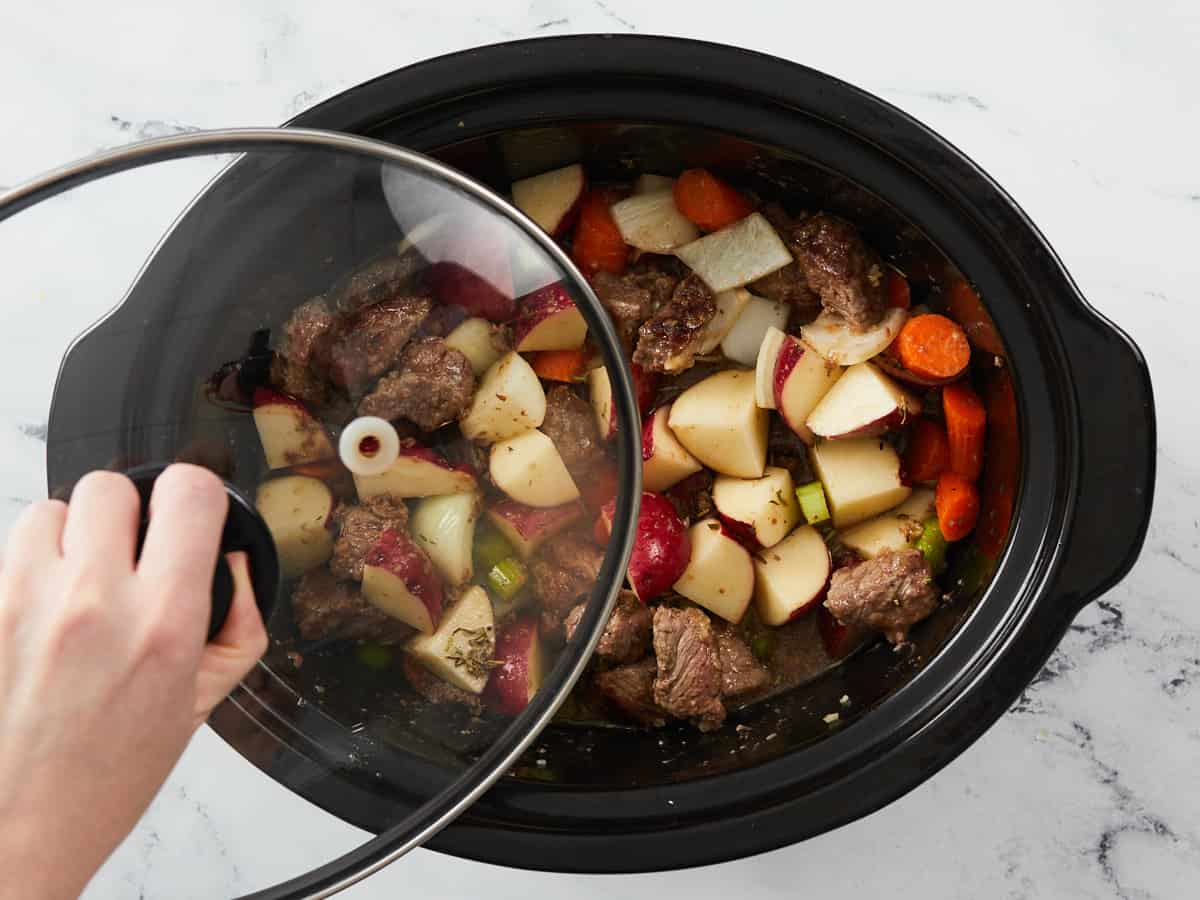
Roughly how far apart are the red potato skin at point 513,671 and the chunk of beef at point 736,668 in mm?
490

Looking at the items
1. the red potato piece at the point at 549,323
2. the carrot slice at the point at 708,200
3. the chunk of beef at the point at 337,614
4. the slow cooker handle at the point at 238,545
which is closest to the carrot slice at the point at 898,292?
the carrot slice at the point at 708,200

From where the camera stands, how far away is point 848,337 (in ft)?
5.26

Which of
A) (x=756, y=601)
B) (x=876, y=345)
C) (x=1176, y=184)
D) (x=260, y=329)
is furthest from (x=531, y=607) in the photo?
(x=1176, y=184)

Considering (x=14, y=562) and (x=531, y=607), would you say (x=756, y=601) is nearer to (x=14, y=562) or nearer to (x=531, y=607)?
(x=531, y=607)

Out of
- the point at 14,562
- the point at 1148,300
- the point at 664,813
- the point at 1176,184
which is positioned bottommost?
the point at 664,813

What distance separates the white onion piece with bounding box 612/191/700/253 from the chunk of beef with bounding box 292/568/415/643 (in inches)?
29.4

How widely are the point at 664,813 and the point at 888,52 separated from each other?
1175 mm

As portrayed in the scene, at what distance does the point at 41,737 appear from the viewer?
764mm

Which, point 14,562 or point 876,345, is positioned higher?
point 14,562

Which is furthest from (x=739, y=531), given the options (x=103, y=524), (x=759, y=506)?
(x=103, y=524)

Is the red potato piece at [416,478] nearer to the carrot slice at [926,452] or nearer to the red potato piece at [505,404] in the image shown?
the red potato piece at [505,404]

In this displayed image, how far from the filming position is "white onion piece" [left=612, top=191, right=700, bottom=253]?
63.1 inches

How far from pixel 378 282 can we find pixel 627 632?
2.22ft

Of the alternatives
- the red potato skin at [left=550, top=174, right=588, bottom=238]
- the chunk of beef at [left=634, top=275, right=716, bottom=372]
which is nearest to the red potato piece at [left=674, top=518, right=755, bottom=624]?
the chunk of beef at [left=634, top=275, right=716, bottom=372]
